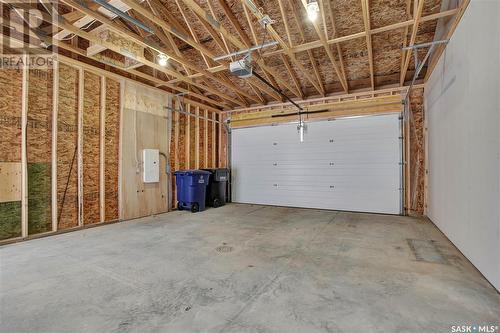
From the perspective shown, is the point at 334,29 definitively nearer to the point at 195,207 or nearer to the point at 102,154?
the point at 195,207

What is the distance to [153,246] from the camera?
3578mm

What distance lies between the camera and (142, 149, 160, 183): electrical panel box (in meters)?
5.76

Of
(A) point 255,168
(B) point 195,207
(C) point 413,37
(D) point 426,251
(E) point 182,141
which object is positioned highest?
(C) point 413,37

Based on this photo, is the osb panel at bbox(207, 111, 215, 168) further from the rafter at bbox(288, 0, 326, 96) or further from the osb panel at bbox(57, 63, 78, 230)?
the osb panel at bbox(57, 63, 78, 230)

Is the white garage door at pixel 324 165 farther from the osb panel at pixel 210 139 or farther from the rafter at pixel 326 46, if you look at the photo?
the rafter at pixel 326 46

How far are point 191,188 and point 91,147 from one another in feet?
7.97

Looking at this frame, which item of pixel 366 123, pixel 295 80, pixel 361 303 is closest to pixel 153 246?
pixel 361 303

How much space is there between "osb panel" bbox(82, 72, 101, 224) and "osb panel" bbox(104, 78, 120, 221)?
0.16m

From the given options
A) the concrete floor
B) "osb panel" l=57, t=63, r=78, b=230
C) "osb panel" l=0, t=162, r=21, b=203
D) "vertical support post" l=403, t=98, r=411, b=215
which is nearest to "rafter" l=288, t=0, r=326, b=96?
"vertical support post" l=403, t=98, r=411, b=215

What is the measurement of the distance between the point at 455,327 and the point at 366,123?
5.40 m

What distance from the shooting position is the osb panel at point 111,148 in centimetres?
517

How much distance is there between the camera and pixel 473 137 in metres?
2.94

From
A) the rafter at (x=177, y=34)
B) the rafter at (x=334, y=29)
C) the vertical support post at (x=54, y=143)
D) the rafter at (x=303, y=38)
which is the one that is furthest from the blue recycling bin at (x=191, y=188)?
the rafter at (x=334, y=29)

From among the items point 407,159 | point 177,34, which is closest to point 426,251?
point 407,159
